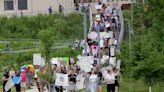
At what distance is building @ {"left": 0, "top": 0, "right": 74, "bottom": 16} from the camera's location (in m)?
59.7

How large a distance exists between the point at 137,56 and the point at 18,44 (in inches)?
756

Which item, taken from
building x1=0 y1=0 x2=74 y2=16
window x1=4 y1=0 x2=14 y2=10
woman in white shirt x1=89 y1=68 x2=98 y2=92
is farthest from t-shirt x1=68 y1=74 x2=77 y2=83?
window x1=4 y1=0 x2=14 y2=10

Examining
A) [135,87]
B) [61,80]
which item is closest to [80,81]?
→ [61,80]

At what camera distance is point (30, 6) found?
6088cm

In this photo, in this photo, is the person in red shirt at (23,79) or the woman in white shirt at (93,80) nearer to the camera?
the woman in white shirt at (93,80)

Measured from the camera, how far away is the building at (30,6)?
59675mm

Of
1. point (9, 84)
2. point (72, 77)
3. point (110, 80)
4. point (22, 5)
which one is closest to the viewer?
point (110, 80)

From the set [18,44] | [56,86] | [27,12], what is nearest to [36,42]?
[18,44]

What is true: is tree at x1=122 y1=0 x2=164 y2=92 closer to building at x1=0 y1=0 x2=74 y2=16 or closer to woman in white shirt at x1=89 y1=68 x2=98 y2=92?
woman in white shirt at x1=89 y1=68 x2=98 y2=92

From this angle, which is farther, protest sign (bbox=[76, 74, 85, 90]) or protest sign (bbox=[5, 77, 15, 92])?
protest sign (bbox=[5, 77, 15, 92])

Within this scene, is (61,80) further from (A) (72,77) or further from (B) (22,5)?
(B) (22,5)

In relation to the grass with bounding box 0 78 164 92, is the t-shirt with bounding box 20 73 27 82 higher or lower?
higher

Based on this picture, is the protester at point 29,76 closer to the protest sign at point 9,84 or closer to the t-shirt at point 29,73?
the t-shirt at point 29,73

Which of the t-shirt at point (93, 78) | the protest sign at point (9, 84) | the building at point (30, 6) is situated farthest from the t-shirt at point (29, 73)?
the building at point (30, 6)
